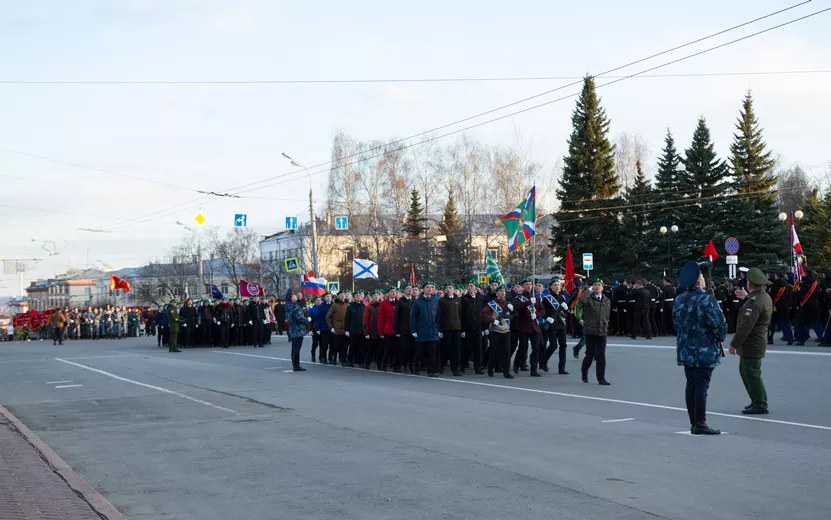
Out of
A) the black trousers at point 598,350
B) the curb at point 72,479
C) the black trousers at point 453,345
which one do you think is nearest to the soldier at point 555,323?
the black trousers at point 453,345

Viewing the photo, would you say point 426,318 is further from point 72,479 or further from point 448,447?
point 72,479

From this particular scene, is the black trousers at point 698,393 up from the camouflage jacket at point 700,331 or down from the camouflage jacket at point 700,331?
down

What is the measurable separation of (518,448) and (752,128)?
55584 millimetres

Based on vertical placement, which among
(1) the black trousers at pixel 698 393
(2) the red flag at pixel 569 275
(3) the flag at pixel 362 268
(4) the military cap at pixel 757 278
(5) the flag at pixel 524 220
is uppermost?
(5) the flag at pixel 524 220

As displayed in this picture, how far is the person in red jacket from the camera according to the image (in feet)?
67.7

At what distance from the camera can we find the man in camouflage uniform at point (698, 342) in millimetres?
9633

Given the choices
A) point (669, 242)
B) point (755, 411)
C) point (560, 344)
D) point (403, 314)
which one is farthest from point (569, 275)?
point (669, 242)

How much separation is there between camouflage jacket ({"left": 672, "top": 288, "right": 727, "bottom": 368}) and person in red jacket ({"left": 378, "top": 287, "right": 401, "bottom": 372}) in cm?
1115

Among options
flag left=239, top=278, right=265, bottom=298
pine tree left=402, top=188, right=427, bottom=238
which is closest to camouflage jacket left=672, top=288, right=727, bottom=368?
flag left=239, top=278, right=265, bottom=298

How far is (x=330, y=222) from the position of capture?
223 feet

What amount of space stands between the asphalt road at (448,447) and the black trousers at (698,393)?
259mm

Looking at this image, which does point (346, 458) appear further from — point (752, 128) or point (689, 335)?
point (752, 128)

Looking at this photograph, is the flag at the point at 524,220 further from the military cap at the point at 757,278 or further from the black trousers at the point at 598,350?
the military cap at the point at 757,278

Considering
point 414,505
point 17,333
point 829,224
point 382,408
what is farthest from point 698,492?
point 17,333
